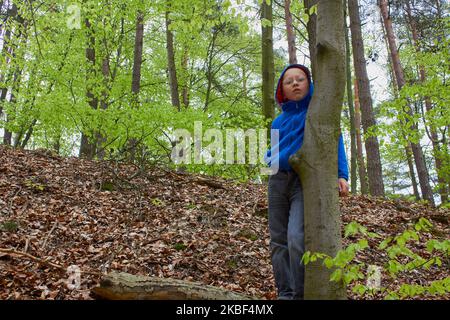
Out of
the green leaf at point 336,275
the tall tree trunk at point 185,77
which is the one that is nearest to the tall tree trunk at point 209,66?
the tall tree trunk at point 185,77

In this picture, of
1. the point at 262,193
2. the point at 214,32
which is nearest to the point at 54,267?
the point at 262,193

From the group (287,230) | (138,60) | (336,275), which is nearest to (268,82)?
(138,60)

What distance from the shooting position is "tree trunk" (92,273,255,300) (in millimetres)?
2848

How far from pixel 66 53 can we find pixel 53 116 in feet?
11.1

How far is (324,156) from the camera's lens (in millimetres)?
2600

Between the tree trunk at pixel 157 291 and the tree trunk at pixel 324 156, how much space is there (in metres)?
0.65

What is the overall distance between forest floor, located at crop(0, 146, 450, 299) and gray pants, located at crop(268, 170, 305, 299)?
0.95 m

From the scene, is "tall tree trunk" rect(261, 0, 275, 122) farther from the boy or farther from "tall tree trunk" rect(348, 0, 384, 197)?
the boy

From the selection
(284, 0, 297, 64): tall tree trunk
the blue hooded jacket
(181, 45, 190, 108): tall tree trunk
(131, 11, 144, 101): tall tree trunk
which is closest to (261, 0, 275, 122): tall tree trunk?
(284, 0, 297, 64): tall tree trunk

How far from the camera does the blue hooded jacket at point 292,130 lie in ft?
9.80

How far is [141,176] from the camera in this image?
24.1ft

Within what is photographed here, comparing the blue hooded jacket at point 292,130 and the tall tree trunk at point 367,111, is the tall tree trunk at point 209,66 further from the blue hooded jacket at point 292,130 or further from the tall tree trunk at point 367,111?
the blue hooded jacket at point 292,130

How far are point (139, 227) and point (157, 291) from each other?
256cm

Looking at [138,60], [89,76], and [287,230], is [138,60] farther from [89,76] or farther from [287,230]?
[287,230]
